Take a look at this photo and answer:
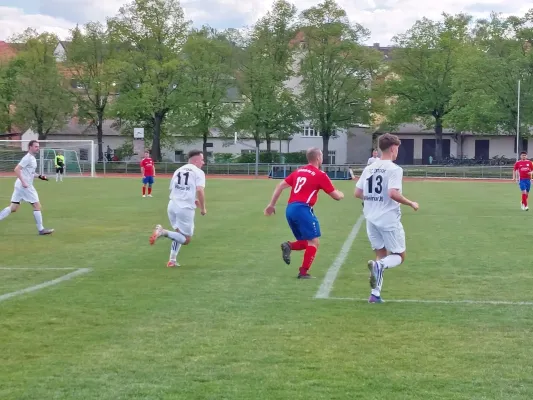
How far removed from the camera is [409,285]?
9891 millimetres

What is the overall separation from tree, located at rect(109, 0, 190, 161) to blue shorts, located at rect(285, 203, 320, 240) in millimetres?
55385

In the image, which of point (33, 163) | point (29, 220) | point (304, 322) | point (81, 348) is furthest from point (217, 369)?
point (29, 220)

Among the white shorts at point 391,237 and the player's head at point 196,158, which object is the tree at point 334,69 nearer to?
the player's head at point 196,158

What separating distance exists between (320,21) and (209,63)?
10.3 meters

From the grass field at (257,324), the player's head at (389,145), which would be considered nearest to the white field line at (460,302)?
the grass field at (257,324)

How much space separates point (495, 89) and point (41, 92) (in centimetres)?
3842

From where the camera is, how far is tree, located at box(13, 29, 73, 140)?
66188 millimetres

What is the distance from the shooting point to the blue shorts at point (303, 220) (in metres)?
10.1

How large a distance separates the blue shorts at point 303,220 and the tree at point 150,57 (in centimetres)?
5539

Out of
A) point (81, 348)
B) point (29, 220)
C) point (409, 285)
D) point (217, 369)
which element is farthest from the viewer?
point (29, 220)

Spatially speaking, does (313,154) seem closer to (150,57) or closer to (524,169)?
(524,169)

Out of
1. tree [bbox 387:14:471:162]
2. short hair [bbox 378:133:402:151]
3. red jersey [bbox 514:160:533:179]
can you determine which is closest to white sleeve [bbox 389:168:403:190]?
short hair [bbox 378:133:402:151]

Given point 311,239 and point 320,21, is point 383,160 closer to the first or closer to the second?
point 311,239

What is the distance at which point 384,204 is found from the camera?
8453 millimetres
